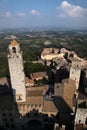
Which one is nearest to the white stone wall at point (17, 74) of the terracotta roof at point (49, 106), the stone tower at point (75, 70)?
the terracotta roof at point (49, 106)

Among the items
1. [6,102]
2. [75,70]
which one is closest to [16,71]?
[6,102]

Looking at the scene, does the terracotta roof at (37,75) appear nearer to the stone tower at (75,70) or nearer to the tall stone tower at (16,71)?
the stone tower at (75,70)

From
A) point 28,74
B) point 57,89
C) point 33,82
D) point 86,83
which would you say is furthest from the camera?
point 28,74

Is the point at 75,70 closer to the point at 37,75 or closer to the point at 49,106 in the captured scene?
the point at 49,106

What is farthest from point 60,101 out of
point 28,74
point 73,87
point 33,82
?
point 28,74

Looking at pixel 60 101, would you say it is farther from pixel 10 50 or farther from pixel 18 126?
pixel 10 50

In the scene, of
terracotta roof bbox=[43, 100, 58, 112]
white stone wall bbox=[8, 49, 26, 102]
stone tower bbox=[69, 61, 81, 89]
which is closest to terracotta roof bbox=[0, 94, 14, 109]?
white stone wall bbox=[8, 49, 26, 102]

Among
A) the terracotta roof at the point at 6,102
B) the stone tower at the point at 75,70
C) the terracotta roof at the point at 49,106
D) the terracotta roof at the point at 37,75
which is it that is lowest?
the terracotta roof at the point at 37,75

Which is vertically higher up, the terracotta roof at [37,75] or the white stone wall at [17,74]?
the white stone wall at [17,74]
